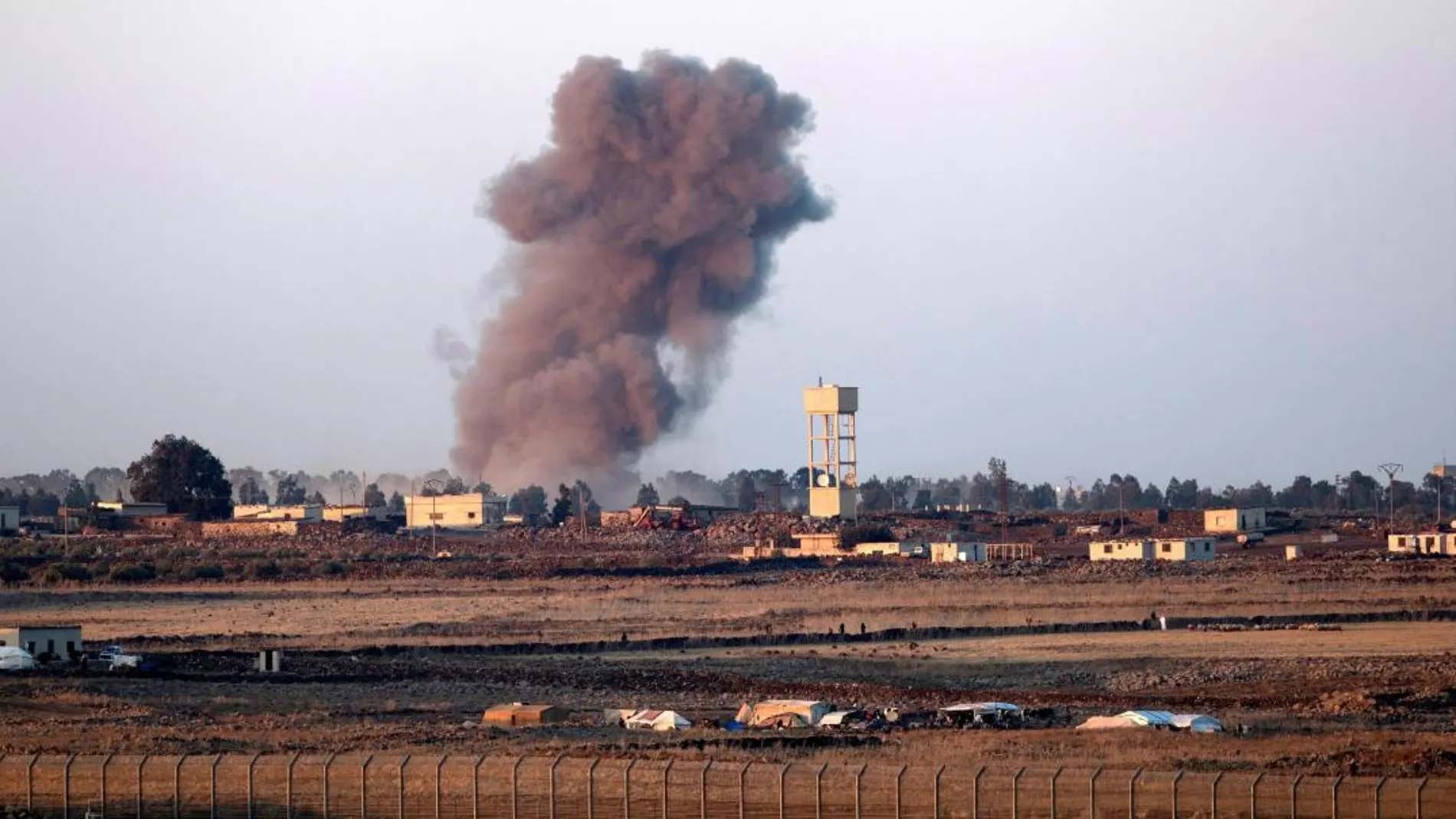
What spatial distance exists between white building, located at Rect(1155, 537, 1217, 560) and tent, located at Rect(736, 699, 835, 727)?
60.6 metres

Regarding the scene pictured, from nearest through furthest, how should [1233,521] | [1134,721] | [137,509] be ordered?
[1134,721] < [1233,521] < [137,509]

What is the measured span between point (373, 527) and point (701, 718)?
92572 mm

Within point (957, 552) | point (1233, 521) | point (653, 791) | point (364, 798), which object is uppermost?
point (1233, 521)

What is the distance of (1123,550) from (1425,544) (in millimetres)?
14659

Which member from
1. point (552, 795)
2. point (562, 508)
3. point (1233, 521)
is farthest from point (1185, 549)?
point (552, 795)

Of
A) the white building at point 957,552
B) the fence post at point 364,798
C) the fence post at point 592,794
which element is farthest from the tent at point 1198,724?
the white building at point 957,552

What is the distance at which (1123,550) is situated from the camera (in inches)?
3671

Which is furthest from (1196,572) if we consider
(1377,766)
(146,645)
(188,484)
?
(188,484)

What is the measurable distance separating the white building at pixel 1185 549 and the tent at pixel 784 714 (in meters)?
60.6

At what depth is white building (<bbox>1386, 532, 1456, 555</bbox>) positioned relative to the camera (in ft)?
306

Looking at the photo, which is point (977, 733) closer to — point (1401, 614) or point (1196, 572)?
point (1401, 614)

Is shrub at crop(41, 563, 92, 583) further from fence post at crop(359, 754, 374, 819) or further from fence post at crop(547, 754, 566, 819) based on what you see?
fence post at crop(359, 754, 374, 819)

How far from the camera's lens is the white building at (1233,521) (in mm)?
113250

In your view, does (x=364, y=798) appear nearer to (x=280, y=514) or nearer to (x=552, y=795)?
(x=552, y=795)
